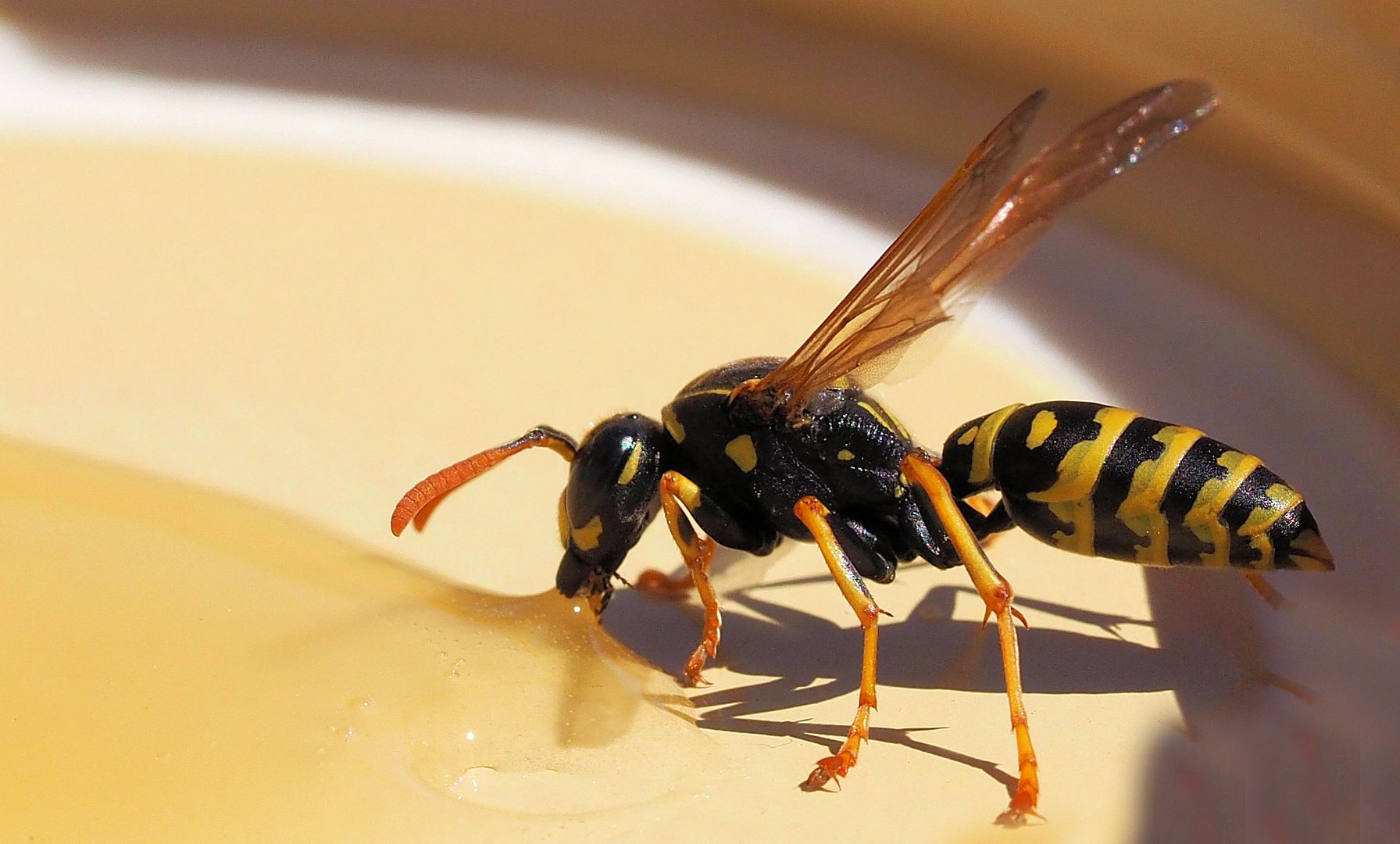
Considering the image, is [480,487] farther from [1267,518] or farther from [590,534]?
[1267,518]

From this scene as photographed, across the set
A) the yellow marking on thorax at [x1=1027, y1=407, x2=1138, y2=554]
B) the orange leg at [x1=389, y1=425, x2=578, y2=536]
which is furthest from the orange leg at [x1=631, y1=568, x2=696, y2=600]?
the yellow marking on thorax at [x1=1027, y1=407, x2=1138, y2=554]

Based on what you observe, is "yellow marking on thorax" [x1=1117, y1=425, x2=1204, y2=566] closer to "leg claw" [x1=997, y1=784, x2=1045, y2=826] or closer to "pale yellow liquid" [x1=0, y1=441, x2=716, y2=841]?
"leg claw" [x1=997, y1=784, x2=1045, y2=826]

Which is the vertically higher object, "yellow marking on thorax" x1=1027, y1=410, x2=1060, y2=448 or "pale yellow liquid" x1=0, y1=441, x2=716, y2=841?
"yellow marking on thorax" x1=1027, y1=410, x2=1060, y2=448

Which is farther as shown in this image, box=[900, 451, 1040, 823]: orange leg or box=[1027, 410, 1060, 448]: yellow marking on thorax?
box=[1027, 410, 1060, 448]: yellow marking on thorax

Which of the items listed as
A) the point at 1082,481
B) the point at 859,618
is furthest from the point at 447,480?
the point at 1082,481

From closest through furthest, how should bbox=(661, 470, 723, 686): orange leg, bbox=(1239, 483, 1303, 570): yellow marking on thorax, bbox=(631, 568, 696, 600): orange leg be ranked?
bbox=(1239, 483, 1303, 570): yellow marking on thorax, bbox=(661, 470, 723, 686): orange leg, bbox=(631, 568, 696, 600): orange leg

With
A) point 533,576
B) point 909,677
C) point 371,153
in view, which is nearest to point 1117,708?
point 909,677
